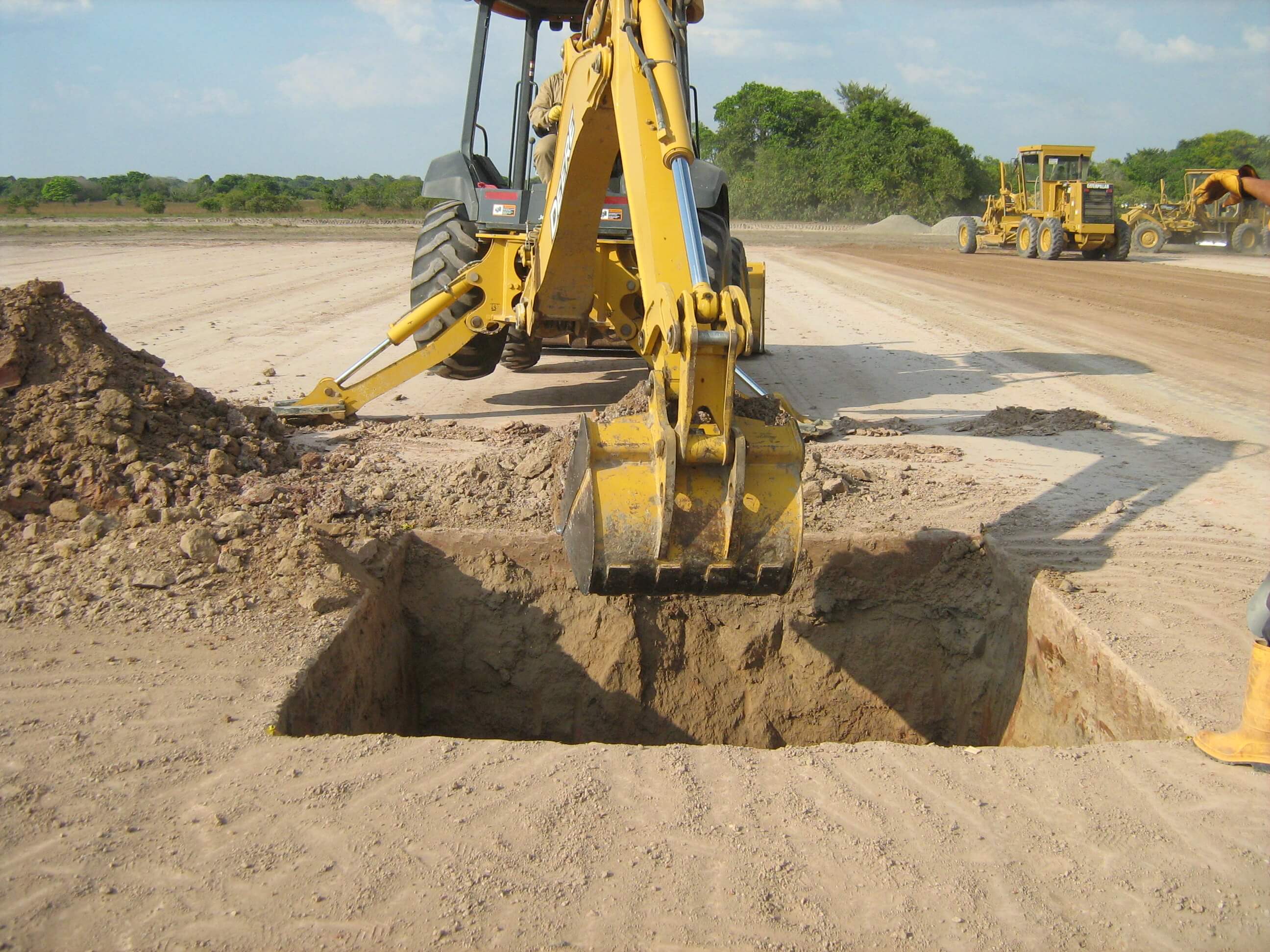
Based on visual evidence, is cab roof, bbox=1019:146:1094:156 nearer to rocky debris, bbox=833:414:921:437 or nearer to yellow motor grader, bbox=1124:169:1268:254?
yellow motor grader, bbox=1124:169:1268:254

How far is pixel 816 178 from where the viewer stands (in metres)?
52.0

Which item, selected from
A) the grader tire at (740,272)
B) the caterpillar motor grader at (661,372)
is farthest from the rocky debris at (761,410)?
the grader tire at (740,272)

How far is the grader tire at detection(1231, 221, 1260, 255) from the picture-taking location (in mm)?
25734

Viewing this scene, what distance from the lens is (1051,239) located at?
23.6m

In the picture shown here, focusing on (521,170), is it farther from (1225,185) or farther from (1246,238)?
(1246,238)

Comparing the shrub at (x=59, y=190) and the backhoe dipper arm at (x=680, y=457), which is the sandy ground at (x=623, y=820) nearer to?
the backhoe dipper arm at (x=680, y=457)

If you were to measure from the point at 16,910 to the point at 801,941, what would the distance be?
1.99m

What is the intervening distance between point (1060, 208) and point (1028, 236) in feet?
3.91

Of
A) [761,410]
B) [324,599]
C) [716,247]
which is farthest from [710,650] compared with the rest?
[716,247]

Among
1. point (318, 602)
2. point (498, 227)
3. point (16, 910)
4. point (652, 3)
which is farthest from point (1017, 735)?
point (498, 227)

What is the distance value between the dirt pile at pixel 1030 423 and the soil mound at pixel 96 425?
4943mm

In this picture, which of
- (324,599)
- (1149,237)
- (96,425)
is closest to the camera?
(324,599)

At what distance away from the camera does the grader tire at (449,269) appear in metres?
7.32

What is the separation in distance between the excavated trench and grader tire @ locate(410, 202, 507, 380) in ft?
8.42
